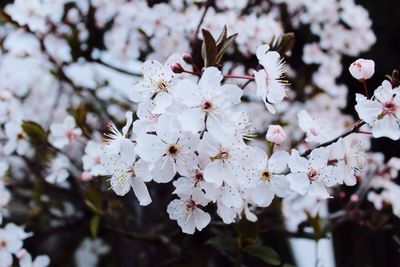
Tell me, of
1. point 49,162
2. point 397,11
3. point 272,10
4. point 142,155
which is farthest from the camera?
point 397,11

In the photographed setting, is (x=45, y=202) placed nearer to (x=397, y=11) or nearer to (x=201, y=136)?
(x=201, y=136)

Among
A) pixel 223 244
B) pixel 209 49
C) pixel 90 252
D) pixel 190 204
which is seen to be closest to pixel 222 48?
pixel 209 49

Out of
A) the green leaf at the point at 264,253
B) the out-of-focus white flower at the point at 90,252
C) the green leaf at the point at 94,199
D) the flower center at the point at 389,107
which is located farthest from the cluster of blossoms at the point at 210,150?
the out-of-focus white flower at the point at 90,252

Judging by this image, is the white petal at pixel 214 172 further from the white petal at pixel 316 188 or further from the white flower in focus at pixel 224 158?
the white petal at pixel 316 188

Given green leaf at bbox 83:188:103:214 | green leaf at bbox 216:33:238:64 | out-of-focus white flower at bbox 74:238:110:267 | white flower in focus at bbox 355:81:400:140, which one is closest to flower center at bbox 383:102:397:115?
white flower in focus at bbox 355:81:400:140

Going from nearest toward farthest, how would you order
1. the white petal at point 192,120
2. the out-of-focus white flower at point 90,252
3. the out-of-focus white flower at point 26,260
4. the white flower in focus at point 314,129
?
the white petal at point 192,120 → the white flower in focus at point 314,129 → the out-of-focus white flower at point 26,260 → the out-of-focus white flower at point 90,252

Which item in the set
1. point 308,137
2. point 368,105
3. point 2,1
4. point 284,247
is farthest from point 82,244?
point 368,105
